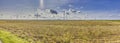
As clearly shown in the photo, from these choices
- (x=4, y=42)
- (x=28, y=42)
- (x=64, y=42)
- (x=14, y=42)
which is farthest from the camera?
(x=64, y=42)

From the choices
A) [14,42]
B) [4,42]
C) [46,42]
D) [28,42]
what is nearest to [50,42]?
[46,42]

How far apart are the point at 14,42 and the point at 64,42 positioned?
1817 centimetres

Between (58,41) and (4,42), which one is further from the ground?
(4,42)

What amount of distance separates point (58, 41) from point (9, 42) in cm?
2048

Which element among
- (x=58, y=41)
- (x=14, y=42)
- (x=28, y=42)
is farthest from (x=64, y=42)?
(x=14, y=42)

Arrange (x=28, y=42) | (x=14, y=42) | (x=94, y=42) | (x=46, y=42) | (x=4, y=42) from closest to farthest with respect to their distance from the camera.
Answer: (x=4, y=42) < (x=14, y=42) < (x=28, y=42) < (x=46, y=42) < (x=94, y=42)

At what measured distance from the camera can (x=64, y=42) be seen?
4653cm

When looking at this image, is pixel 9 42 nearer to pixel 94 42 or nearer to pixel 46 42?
pixel 46 42

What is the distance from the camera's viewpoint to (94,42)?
63750 mm

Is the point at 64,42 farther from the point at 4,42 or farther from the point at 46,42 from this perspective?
the point at 4,42

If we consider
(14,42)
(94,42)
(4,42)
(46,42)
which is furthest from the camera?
(94,42)

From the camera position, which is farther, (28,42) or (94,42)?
(94,42)

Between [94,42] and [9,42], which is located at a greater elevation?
[9,42]

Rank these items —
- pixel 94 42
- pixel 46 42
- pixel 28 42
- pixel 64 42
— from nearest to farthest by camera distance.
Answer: pixel 28 42
pixel 46 42
pixel 64 42
pixel 94 42
